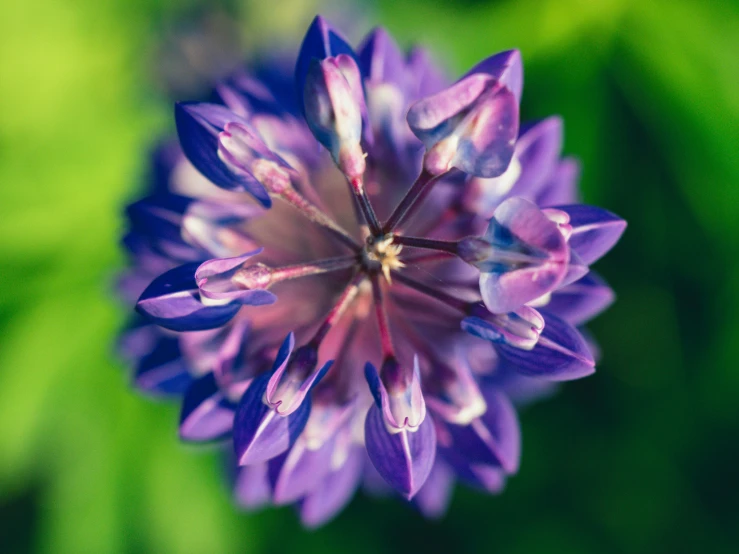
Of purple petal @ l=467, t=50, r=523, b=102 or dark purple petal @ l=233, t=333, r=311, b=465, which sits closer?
purple petal @ l=467, t=50, r=523, b=102

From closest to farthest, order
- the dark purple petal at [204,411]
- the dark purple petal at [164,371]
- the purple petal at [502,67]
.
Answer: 1. the purple petal at [502,67]
2. the dark purple petal at [204,411]
3. the dark purple petal at [164,371]

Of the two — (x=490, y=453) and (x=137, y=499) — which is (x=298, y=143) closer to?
(x=490, y=453)

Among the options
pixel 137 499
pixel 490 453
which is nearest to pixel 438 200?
pixel 490 453

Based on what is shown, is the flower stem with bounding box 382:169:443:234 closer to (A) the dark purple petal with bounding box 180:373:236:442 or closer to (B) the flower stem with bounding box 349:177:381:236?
(B) the flower stem with bounding box 349:177:381:236

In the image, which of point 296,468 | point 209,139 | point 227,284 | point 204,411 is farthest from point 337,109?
point 296,468

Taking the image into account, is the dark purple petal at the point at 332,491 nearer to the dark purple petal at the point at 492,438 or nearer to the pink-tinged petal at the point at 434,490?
the pink-tinged petal at the point at 434,490

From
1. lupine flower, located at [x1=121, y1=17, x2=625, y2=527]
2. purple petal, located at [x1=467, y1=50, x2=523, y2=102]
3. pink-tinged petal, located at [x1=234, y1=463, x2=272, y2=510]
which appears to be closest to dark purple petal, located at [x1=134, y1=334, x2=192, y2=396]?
lupine flower, located at [x1=121, y1=17, x2=625, y2=527]

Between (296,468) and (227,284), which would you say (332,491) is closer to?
(296,468)

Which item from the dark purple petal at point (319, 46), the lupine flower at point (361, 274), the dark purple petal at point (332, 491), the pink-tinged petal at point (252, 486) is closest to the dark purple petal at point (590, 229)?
the lupine flower at point (361, 274)
